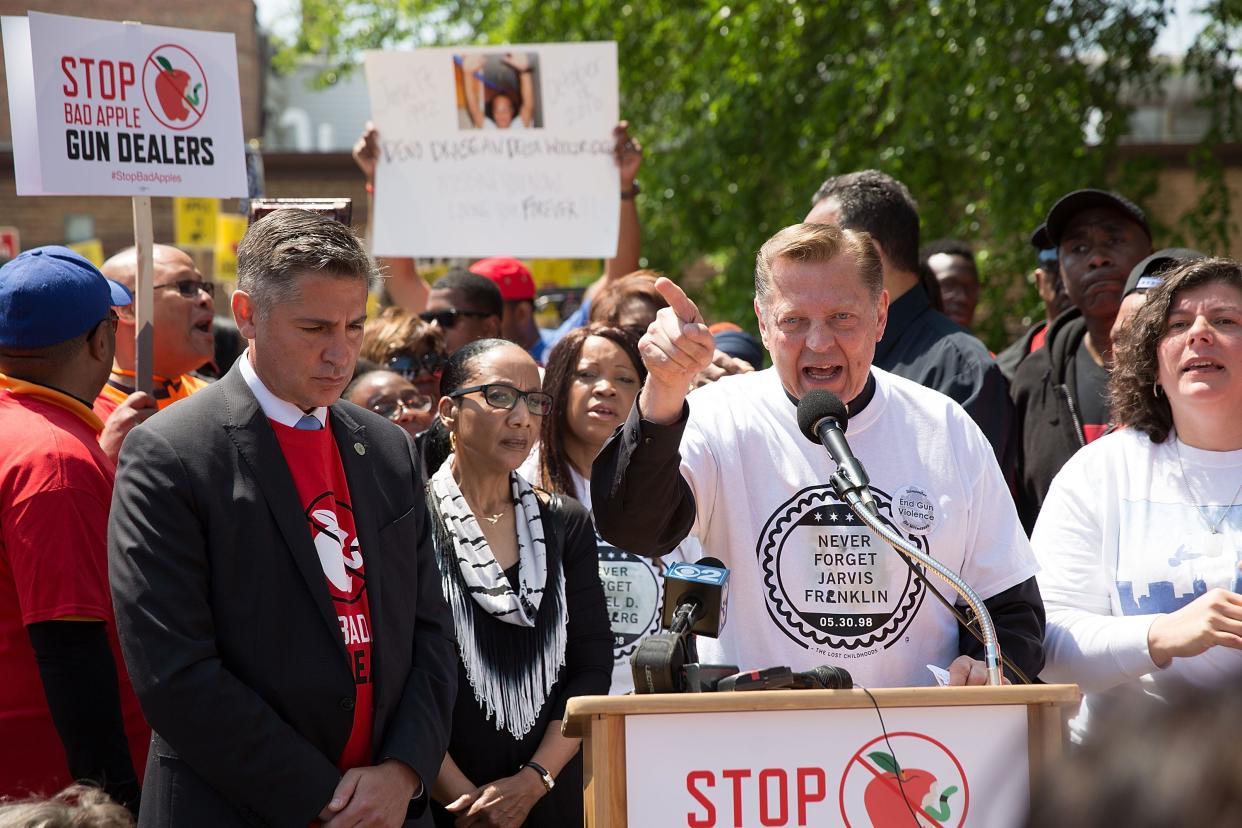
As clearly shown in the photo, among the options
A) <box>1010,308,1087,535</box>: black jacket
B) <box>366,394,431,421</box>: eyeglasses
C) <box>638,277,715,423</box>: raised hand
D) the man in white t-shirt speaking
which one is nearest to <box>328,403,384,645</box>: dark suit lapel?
the man in white t-shirt speaking

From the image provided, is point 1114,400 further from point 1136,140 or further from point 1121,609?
point 1136,140

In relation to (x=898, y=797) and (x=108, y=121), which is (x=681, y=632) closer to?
(x=898, y=797)

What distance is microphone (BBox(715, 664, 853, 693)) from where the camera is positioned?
2488 mm

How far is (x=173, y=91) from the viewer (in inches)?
185

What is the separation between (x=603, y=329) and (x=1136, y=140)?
51.4 ft

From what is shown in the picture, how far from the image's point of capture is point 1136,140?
733 inches

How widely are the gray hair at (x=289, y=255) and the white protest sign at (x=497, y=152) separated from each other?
10.3ft

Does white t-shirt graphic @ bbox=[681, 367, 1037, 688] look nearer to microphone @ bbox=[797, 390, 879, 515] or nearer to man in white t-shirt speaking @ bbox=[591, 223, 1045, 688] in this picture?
man in white t-shirt speaking @ bbox=[591, 223, 1045, 688]

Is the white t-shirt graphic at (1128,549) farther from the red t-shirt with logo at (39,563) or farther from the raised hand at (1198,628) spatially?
the red t-shirt with logo at (39,563)

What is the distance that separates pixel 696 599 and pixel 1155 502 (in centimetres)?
163

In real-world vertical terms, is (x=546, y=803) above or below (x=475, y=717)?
below

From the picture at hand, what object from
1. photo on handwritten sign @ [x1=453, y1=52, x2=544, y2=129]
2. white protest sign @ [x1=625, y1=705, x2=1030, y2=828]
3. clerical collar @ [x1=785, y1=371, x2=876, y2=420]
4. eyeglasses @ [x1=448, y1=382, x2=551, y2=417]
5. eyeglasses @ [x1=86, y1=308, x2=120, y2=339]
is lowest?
white protest sign @ [x1=625, y1=705, x2=1030, y2=828]

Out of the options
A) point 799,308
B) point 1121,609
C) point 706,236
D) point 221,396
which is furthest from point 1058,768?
point 706,236

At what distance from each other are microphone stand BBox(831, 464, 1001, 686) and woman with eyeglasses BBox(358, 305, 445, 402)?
341cm
